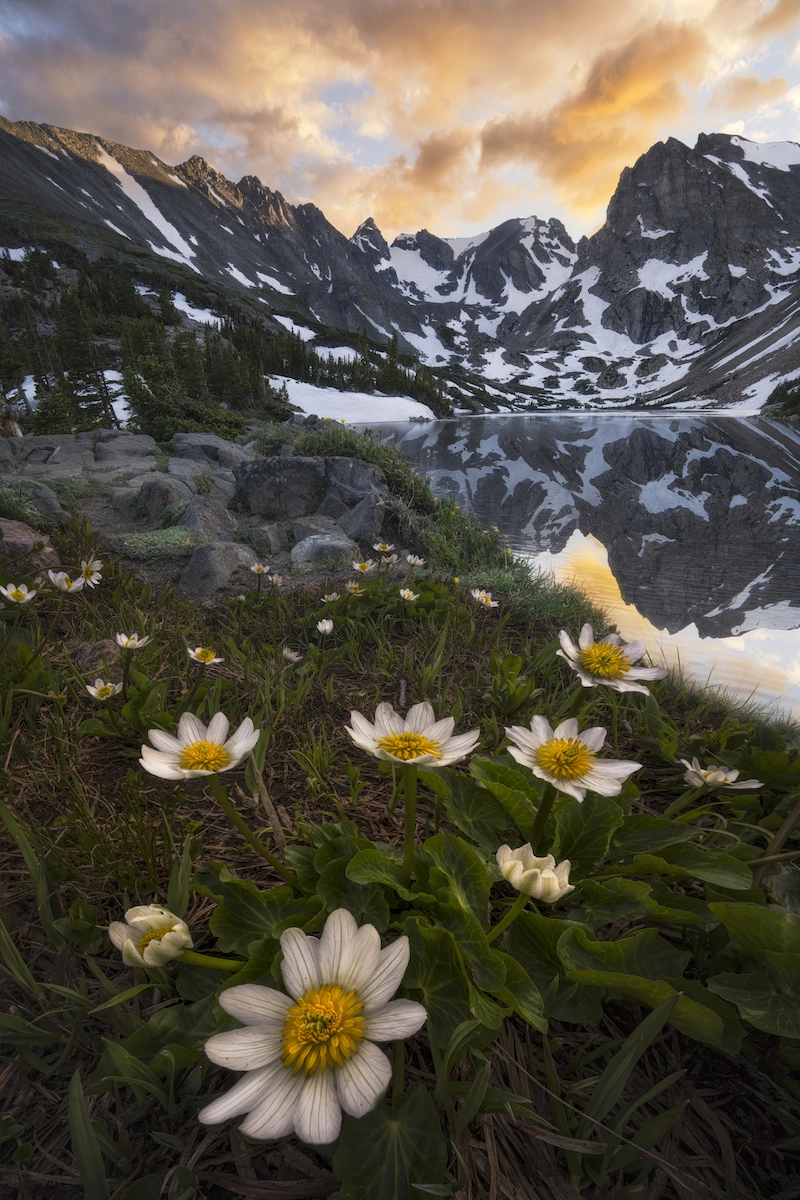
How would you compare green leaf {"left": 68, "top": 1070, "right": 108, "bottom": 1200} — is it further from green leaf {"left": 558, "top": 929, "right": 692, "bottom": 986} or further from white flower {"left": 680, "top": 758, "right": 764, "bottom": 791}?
white flower {"left": 680, "top": 758, "right": 764, "bottom": 791}

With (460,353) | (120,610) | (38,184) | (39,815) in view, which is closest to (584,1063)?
(39,815)

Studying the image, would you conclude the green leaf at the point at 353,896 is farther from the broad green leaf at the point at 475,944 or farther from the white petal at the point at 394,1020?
the white petal at the point at 394,1020

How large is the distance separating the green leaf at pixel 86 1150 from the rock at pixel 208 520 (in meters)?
4.95

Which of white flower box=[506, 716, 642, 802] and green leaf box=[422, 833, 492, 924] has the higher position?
white flower box=[506, 716, 642, 802]

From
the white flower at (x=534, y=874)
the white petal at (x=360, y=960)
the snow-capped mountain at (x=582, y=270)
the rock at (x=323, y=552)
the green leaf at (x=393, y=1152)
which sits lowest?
the green leaf at (x=393, y=1152)

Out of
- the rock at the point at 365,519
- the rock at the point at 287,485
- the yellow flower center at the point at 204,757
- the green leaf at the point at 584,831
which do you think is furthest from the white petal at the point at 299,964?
the rock at the point at 287,485

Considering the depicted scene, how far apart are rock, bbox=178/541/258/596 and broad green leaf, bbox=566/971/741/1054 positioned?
388cm

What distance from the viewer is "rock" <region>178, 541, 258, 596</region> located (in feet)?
14.0

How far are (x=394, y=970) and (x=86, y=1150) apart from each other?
520mm

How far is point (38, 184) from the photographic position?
285ft

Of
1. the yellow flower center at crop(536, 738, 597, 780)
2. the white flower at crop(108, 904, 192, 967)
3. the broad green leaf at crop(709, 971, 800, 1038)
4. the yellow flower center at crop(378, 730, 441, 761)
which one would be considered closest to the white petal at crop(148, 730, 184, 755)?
the white flower at crop(108, 904, 192, 967)

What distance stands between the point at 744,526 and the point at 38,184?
124 metres

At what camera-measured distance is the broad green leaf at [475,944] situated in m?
0.95

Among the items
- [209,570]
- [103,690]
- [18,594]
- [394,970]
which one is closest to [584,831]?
[394,970]
